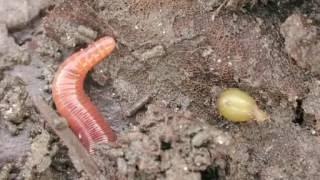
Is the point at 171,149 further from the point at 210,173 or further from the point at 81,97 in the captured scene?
the point at 81,97

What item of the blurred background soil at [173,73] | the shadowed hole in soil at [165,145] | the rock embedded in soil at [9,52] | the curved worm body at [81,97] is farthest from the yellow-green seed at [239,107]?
the rock embedded in soil at [9,52]

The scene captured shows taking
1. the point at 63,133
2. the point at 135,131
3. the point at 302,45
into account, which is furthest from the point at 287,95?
the point at 63,133

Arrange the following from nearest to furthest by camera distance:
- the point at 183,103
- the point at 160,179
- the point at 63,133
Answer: the point at 160,179, the point at 63,133, the point at 183,103

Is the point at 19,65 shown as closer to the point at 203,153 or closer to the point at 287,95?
the point at 203,153

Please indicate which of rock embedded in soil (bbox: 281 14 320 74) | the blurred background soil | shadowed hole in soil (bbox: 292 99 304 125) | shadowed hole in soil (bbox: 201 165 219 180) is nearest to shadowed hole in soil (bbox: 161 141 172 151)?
the blurred background soil

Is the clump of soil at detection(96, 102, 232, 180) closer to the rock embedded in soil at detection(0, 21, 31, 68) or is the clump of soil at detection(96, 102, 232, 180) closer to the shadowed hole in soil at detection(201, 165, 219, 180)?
the shadowed hole in soil at detection(201, 165, 219, 180)

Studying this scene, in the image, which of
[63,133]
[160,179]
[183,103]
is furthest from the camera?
[183,103]

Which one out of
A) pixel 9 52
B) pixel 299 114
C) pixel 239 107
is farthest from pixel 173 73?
pixel 9 52
